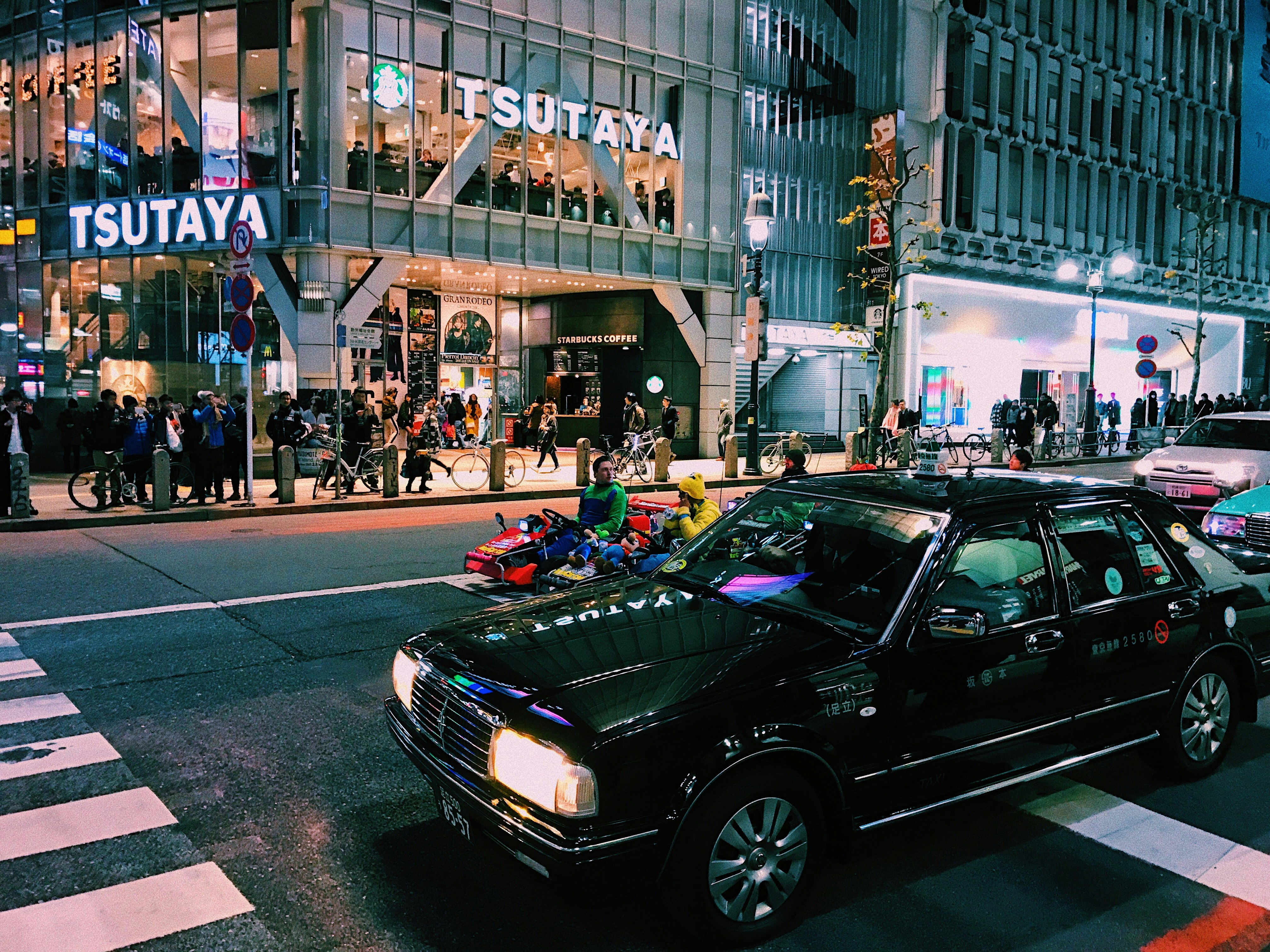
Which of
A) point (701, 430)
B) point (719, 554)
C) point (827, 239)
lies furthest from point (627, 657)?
point (827, 239)

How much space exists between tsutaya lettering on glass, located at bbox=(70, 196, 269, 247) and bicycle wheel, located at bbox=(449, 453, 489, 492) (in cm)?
776

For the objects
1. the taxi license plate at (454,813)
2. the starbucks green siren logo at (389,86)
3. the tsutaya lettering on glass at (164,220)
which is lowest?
the taxi license plate at (454,813)

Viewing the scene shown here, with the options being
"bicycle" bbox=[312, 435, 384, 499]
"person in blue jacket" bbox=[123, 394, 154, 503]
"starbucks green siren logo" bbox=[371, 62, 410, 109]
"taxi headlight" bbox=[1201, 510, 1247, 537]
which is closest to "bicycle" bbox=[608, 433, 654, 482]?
"bicycle" bbox=[312, 435, 384, 499]

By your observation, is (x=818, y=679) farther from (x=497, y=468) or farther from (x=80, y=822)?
(x=497, y=468)

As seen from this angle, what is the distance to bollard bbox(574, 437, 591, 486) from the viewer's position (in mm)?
20812

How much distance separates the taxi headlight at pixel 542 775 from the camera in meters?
3.23

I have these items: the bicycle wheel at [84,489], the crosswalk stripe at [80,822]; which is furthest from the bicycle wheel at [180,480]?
the crosswalk stripe at [80,822]

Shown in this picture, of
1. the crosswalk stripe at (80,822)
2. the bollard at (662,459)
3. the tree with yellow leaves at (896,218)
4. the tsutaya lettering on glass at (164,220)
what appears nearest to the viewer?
the crosswalk stripe at (80,822)

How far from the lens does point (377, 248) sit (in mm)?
23562

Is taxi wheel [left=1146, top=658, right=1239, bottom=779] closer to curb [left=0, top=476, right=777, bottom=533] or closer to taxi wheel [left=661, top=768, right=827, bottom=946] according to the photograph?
taxi wheel [left=661, top=768, right=827, bottom=946]

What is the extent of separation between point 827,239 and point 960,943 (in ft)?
109

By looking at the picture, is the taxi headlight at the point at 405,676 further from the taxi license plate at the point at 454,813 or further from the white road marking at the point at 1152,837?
the white road marking at the point at 1152,837

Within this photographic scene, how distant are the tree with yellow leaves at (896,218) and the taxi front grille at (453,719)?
80.6ft

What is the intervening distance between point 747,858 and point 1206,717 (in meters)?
3.26
